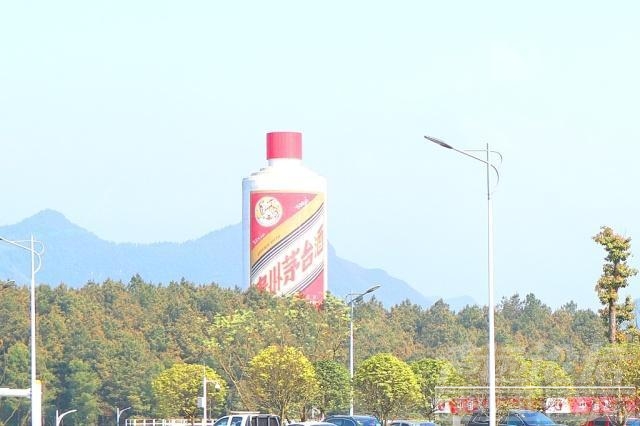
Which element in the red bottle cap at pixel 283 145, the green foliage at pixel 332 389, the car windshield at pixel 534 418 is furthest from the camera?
the red bottle cap at pixel 283 145

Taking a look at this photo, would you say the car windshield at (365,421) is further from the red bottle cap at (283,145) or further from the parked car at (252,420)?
the red bottle cap at (283,145)

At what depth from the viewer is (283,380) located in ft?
232

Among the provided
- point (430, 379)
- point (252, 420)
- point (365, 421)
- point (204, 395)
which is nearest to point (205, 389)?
point (204, 395)

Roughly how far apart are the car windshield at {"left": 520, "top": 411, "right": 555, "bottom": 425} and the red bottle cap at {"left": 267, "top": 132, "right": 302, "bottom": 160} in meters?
78.3

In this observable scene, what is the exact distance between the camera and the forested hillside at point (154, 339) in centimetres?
10156

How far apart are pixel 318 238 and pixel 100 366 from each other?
3434 centimetres

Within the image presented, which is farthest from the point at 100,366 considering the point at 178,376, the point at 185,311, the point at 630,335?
the point at 630,335

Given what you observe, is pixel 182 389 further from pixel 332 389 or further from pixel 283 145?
pixel 283 145

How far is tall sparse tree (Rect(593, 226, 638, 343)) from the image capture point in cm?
6775

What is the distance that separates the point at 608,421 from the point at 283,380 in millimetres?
17460

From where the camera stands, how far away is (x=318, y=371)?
74.8m

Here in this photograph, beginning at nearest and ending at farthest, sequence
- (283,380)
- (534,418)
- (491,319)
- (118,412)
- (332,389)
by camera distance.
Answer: (491,319) → (534,418) → (283,380) → (332,389) → (118,412)

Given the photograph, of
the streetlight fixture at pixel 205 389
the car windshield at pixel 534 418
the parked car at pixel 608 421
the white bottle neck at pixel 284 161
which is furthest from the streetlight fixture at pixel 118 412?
the car windshield at pixel 534 418

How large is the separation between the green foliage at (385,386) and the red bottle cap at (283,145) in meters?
65.1
